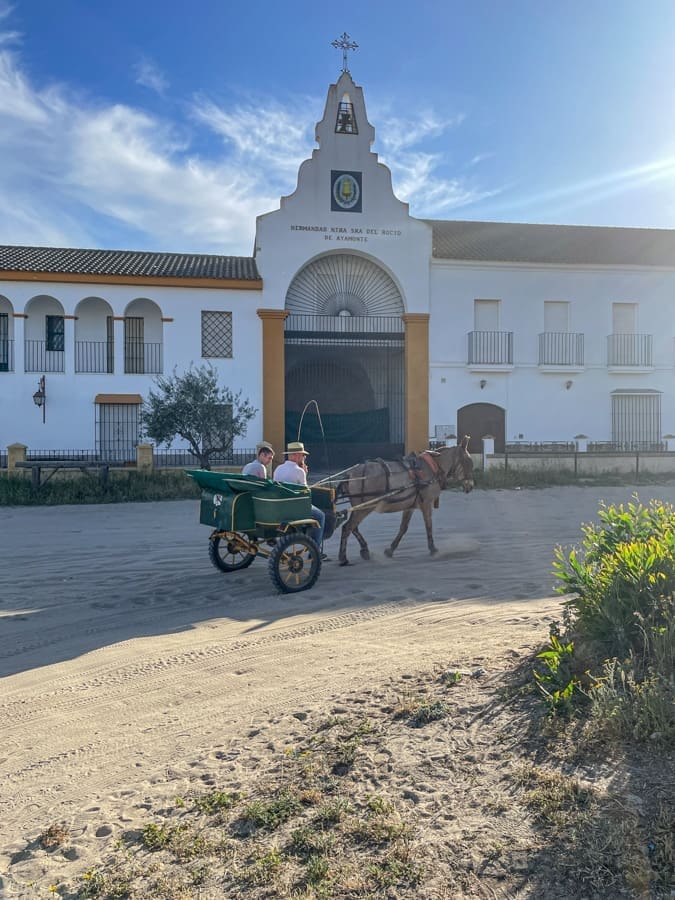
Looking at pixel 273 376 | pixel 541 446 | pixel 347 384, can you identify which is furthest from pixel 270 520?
pixel 347 384

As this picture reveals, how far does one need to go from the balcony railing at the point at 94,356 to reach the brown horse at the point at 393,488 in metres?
15.9

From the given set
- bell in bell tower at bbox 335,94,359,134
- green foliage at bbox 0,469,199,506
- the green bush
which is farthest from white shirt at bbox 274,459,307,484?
bell in bell tower at bbox 335,94,359,134

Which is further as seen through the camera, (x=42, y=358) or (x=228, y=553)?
(x=42, y=358)

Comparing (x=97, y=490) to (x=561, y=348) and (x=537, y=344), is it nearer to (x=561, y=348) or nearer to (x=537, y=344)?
(x=537, y=344)

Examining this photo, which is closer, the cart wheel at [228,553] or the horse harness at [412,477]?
the cart wheel at [228,553]

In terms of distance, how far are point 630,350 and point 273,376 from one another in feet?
43.3

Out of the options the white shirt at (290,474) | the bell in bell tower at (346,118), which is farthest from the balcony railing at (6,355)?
the white shirt at (290,474)

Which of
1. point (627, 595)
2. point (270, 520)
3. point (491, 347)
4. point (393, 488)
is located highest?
point (491, 347)

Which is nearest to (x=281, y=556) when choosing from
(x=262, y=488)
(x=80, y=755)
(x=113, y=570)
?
(x=262, y=488)

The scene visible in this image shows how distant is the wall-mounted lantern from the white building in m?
0.19

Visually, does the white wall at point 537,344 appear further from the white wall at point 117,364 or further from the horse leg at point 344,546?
the horse leg at point 344,546

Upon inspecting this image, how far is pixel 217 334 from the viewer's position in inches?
882

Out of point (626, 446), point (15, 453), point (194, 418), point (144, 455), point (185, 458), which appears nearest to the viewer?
point (194, 418)

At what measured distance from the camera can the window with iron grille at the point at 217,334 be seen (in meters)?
22.3
